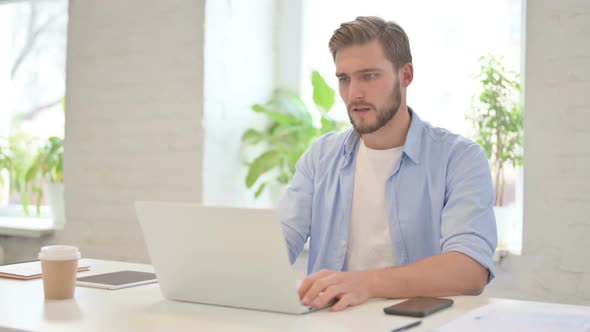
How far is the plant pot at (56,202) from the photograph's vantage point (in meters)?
3.85

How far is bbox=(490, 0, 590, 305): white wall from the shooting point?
8.39 ft

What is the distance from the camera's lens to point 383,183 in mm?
2080

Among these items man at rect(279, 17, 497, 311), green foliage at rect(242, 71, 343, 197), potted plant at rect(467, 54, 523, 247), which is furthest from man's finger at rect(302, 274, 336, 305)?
green foliage at rect(242, 71, 343, 197)

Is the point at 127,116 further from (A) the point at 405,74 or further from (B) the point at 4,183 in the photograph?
(A) the point at 405,74

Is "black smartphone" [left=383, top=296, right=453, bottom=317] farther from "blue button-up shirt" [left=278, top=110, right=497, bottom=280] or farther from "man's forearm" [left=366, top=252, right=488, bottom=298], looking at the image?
"blue button-up shirt" [left=278, top=110, right=497, bottom=280]

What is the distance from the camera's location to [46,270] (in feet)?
5.04

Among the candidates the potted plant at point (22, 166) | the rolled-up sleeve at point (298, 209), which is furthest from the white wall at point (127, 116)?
the rolled-up sleeve at point (298, 209)

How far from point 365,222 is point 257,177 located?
4.28 ft

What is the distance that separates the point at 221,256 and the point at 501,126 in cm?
177

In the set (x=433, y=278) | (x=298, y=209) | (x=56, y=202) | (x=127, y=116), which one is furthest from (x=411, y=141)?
(x=56, y=202)

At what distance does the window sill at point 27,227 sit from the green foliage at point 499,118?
2.21 m

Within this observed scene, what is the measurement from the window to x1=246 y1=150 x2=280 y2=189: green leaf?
1.33m

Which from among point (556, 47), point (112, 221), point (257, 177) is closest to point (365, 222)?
point (556, 47)

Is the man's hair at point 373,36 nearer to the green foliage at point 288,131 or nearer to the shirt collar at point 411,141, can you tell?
the shirt collar at point 411,141
